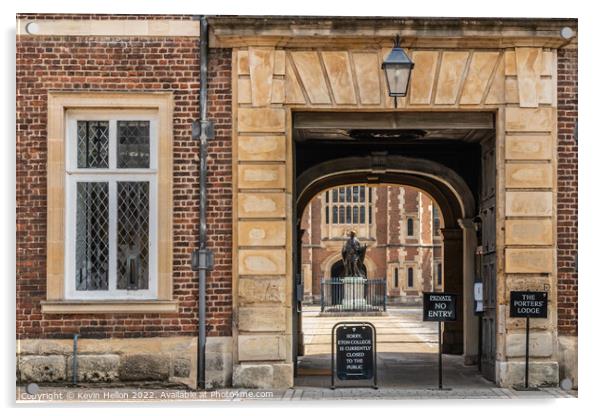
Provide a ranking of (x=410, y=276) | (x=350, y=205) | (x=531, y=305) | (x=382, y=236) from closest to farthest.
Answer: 1. (x=531, y=305)
2. (x=410, y=276)
3. (x=382, y=236)
4. (x=350, y=205)

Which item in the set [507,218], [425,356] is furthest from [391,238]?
[507,218]

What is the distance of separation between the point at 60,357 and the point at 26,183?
7.22ft

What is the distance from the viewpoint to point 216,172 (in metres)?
13.5

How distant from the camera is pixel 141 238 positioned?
13688mm

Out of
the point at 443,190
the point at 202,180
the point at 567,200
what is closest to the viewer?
the point at 202,180

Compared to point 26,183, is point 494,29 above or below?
above

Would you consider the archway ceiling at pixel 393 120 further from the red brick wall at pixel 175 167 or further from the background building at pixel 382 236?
the background building at pixel 382 236

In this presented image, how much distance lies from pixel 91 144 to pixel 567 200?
19.9 ft

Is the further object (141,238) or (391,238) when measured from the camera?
(391,238)

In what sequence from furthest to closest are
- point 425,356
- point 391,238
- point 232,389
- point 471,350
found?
point 391,238 < point 425,356 < point 471,350 < point 232,389

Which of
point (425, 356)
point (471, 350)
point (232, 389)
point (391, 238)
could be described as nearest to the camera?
point (232, 389)

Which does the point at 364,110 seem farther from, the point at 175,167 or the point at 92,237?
the point at 92,237

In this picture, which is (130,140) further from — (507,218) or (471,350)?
(471,350)

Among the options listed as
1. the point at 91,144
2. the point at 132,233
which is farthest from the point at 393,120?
→ the point at 91,144
